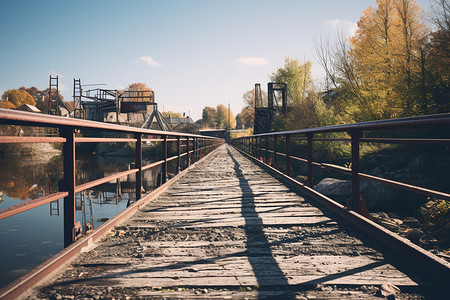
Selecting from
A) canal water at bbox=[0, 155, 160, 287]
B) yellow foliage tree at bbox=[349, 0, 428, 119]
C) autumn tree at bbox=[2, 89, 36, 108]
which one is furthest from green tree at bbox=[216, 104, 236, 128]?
yellow foliage tree at bbox=[349, 0, 428, 119]

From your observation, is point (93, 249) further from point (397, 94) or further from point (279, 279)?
point (397, 94)

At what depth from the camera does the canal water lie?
689 cm

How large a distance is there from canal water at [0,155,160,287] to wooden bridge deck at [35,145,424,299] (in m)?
1.16

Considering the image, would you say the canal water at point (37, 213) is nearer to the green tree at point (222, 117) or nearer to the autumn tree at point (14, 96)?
the autumn tree at point (14, 96)

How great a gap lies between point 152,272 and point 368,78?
548 inches

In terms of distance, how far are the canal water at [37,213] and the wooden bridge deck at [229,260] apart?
1165mm

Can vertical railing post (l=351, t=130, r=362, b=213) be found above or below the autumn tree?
below

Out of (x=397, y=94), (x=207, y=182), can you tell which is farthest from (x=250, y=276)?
(x=397, y=94)

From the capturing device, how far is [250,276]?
1.80 m

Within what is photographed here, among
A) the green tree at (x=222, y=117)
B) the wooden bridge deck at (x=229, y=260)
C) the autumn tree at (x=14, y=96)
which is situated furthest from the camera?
the green tree at (x=222, y=117)

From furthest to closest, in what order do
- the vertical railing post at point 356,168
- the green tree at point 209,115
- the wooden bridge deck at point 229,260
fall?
the green tree at point 209,115 → the vertical railing post at point 356,168 → the wooden bridge deck at point 229,260

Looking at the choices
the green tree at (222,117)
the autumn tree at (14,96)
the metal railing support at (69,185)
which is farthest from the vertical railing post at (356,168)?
the green tree at (222,117)

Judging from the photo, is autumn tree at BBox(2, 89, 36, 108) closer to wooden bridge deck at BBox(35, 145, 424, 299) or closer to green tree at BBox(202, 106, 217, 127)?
green tree at BBox(202, 106, 217, 127)

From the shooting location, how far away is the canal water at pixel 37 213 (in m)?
6.89
